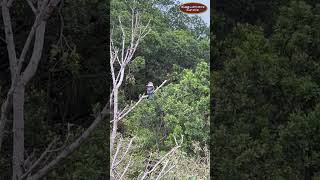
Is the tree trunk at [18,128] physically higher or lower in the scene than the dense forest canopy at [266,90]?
higher

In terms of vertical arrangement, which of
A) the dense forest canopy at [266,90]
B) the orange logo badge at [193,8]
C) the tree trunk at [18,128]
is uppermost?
the orange logo badge at [193,8]

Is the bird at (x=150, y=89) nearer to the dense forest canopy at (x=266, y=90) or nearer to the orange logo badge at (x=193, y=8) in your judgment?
the orange logo badge at (x=193, y=8)

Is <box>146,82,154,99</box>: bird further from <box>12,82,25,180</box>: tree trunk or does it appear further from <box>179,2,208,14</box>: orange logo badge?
<box>12,82,25,180</box>: tree trunk

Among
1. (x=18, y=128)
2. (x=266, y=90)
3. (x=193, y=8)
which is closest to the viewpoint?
(x=18, y=128)

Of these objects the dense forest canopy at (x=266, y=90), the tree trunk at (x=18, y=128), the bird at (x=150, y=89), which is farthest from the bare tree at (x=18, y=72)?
the dense forest canopy at (x=266, y=90)

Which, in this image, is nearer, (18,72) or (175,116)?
(18,72)

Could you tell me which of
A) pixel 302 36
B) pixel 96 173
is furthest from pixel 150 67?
pixel 302 36

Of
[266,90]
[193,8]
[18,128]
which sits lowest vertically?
[266,90]

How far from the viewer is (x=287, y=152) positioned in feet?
13.3

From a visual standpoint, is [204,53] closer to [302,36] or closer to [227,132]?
[227,132]

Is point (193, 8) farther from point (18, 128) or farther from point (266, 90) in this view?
point (266, 90)

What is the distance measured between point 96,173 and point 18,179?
276 cm

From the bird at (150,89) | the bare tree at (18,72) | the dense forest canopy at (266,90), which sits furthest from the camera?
the dense forest canopy at (266,90)

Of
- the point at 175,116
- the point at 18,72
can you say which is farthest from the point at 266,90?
the point at 18,72
